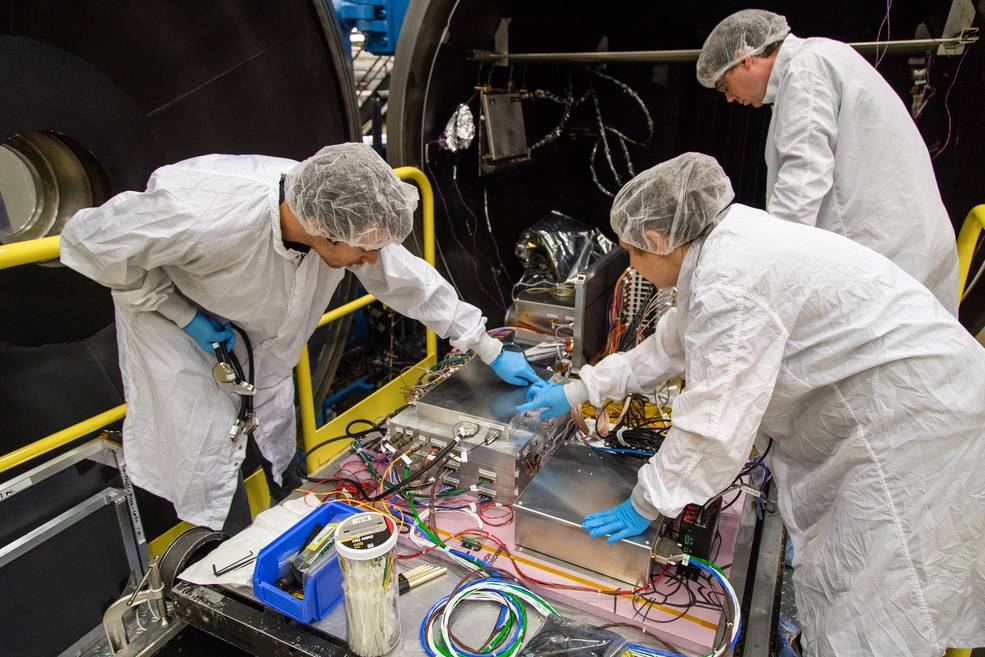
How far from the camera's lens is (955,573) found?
3.27 ft

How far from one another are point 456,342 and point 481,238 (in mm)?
1033

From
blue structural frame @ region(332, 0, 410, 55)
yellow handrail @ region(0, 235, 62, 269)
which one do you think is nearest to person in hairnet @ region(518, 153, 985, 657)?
yellow handrail @ region(0, 235, 62, 269)

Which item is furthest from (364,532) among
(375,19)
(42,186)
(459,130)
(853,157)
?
(375,19)

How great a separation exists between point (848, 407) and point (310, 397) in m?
1.23

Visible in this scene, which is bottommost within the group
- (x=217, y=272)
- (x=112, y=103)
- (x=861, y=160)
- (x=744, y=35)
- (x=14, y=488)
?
(x=14, y=488)

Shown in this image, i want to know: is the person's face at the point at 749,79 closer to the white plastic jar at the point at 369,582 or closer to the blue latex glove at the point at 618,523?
the blue latex glove at the point at 618,523

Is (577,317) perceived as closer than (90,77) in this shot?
No

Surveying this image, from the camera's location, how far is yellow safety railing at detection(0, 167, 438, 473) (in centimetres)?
102

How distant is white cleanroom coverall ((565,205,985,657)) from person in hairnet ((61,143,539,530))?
0.59 m

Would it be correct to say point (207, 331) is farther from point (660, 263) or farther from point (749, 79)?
point (749, 79)

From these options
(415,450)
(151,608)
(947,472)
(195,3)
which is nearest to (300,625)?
(151,608)

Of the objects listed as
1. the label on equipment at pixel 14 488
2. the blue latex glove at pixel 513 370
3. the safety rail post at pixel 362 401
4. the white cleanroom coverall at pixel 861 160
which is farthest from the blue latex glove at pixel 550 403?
the label on equipment at pixel 14 488

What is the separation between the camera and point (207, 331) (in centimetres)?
123

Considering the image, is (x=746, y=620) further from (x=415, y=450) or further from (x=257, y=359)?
(x=257, y=359)
